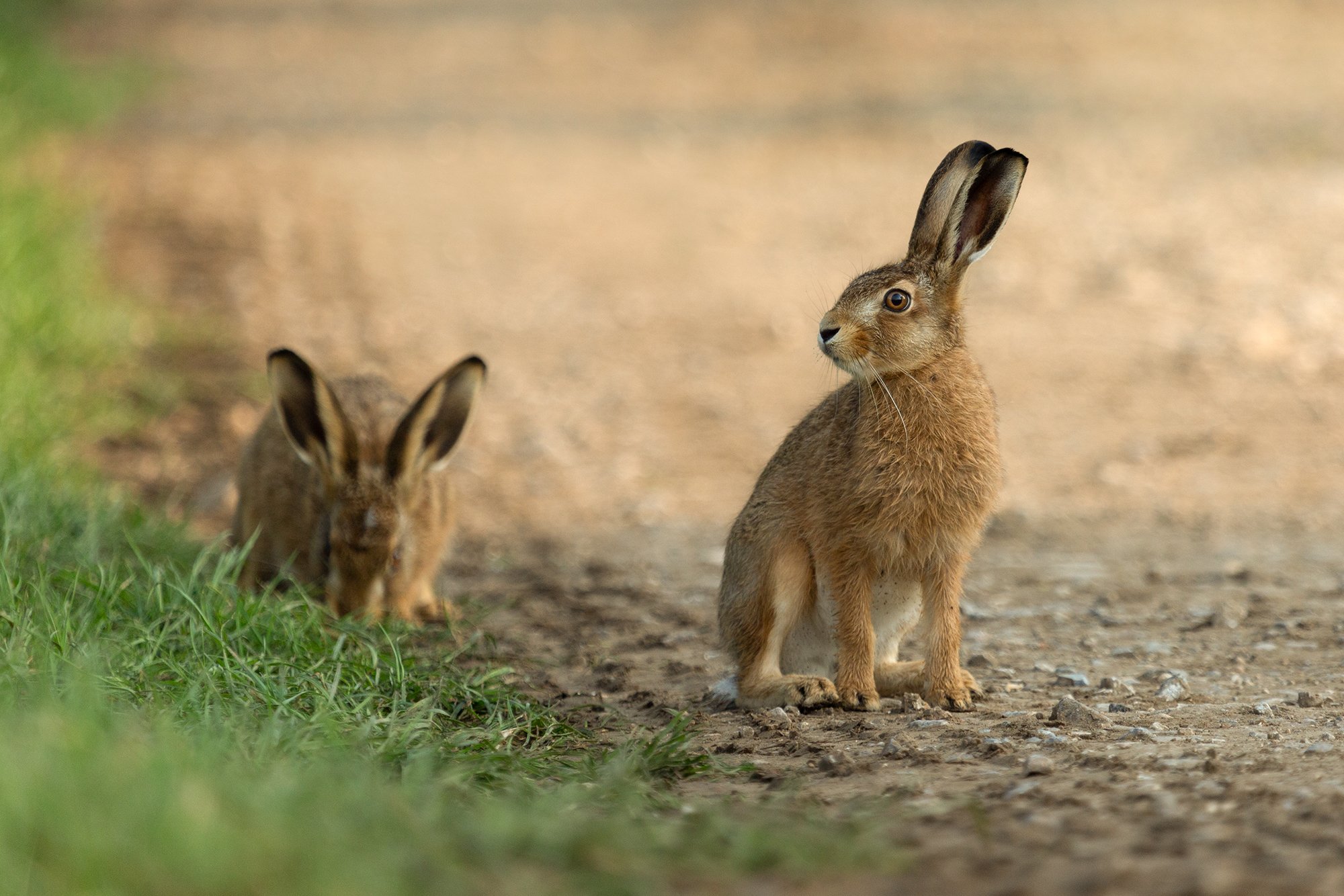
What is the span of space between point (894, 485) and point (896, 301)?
0.55 m

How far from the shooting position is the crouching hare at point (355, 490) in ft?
18.1

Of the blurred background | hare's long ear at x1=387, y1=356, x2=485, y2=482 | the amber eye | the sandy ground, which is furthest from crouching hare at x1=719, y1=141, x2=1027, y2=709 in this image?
the blurred background

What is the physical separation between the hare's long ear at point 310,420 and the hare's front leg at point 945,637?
7.29 feet

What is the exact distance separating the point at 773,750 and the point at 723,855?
4.03 ft

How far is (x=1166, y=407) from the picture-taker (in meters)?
8.07

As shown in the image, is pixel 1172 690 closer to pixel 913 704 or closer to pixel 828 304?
pixel 913 704

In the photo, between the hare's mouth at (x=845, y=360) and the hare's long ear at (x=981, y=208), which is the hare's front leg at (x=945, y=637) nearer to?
the hare's mouth at (x=845, y=360)

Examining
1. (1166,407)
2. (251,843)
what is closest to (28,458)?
(251,843)

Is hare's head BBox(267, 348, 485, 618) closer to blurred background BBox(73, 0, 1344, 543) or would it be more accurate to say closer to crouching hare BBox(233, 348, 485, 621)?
crouching hare BBox(233, 348, 485, 621)

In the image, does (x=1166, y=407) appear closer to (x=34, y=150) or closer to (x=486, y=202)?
(x=486, y=202)

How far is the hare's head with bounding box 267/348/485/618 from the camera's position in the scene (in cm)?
551

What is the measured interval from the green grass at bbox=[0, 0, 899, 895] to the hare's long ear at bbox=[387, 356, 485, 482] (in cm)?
68

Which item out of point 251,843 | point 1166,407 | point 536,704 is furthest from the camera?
point 1166,407

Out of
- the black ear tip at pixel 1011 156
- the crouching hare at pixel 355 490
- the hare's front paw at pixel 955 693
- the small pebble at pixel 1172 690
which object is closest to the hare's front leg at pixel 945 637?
the hare's front paw at pixel 955 693
